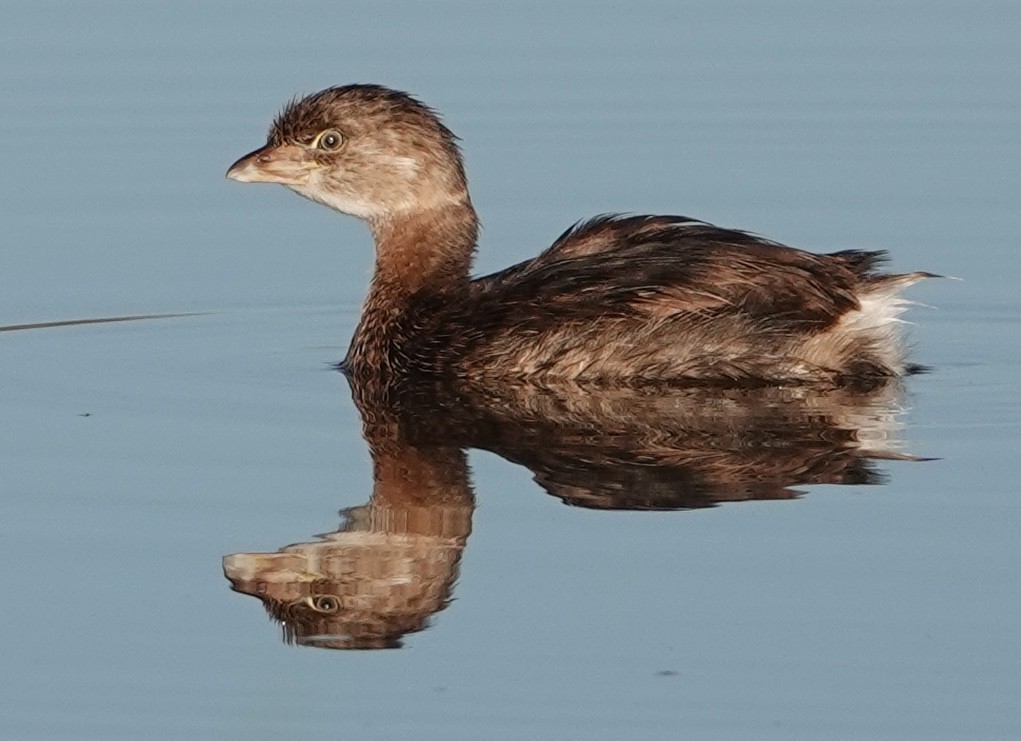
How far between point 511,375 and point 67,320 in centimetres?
222

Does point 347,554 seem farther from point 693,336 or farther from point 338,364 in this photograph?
point 338,364

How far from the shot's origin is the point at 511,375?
9953 mm

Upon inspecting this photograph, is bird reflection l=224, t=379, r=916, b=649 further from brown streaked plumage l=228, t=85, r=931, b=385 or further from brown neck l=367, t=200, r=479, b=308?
brown neck l=367, t=200, r=479, b=308

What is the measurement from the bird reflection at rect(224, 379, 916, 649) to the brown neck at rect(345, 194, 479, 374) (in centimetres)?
40

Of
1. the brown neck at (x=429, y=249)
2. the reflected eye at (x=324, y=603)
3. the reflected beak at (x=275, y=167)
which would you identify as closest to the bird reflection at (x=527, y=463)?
the reflected eye at (x=324, y=603)

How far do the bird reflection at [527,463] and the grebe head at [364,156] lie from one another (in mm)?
907

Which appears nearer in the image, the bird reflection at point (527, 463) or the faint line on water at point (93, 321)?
the bird reflection at point (527, 463)

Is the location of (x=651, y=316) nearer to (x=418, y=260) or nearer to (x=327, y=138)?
(x=418, y=260)

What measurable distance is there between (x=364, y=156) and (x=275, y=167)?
38 cm

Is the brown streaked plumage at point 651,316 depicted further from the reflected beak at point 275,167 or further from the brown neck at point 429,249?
the reflected beak at point 275,167

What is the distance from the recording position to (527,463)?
29.0 ft

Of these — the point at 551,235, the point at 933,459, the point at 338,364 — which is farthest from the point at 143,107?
the point at 933,459

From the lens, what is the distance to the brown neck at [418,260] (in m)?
10.7

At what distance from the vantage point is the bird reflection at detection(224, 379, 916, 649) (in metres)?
7.49
